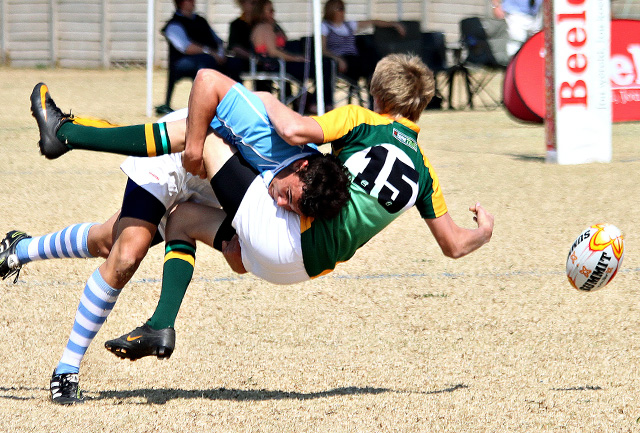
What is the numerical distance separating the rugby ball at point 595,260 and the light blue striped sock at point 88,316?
7.04 ft

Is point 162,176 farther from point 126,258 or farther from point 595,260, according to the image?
point 595,260

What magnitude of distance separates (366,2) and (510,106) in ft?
33.9

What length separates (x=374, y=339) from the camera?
16.0 feet

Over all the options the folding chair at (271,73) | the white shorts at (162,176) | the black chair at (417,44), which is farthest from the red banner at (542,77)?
the white shorts at (162,176)

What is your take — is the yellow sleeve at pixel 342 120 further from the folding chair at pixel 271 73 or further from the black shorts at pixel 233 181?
the folding chair at pixel 271 73

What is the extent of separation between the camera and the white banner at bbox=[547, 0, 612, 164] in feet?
31.6

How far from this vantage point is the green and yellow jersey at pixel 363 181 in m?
3.59

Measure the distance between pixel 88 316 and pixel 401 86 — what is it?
64.7 inches

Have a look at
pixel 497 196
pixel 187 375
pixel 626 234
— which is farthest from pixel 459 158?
pixel 187 375

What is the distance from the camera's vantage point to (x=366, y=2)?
22062 millimetres

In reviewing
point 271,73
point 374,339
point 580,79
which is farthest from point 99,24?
point 374,339

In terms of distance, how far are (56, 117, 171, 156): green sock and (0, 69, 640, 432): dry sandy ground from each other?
1086mm

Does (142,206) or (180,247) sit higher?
(142,206)

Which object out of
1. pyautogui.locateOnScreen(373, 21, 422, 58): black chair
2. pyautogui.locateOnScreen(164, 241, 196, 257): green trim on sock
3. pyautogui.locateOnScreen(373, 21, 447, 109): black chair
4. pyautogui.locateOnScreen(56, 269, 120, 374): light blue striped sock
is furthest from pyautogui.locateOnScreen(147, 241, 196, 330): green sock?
A: pyautogui.locateOnScreen(373, 21, 447, 109): black chair
